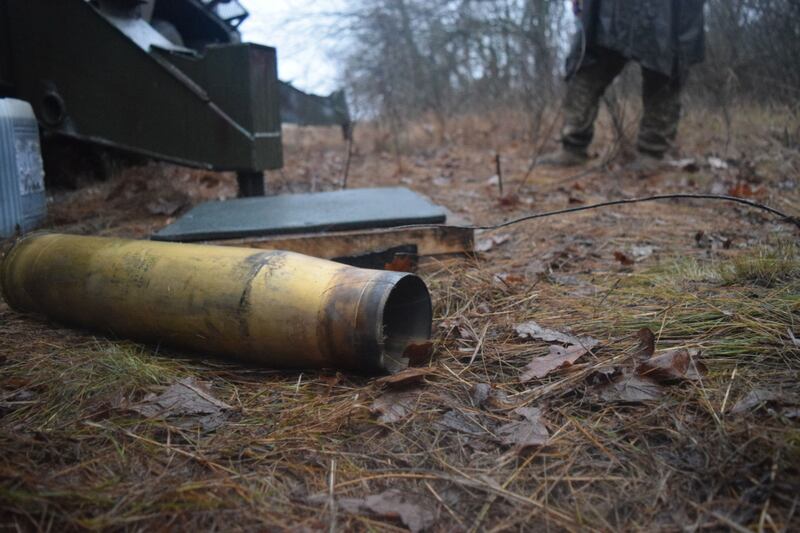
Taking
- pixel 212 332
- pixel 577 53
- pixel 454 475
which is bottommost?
pixel 454 475

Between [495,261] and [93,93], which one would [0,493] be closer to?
[495,261]

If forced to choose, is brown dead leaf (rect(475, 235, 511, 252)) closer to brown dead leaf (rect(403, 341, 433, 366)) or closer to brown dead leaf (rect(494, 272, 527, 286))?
brown dead leaf (rect(494, 272, 527, 286))

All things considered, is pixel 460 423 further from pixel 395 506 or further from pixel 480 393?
pixel 395 506

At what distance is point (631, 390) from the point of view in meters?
1.43

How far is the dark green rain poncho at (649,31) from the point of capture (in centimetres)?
486

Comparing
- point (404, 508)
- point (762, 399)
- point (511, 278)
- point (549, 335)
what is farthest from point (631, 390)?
point (511, 278)

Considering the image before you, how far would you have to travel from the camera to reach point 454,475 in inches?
47.5

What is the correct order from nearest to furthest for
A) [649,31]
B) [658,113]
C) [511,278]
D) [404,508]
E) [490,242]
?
1. [404,508]
2. [511,278]
3. [490,242]
4. [649,31]
5. [658,113]

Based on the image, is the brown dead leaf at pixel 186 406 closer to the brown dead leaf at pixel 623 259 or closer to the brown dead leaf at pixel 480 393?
the brown dead leaf at pixel 480 393

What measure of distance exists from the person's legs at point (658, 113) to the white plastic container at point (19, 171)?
14.8 ft

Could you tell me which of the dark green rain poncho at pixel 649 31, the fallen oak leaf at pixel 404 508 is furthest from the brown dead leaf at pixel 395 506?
the dark green rain poncho at pixel 649 31

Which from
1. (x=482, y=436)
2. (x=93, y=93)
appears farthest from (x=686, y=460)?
(x=93, y=93)

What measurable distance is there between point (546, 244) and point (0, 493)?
2471 mm

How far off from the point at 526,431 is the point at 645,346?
45 cm
